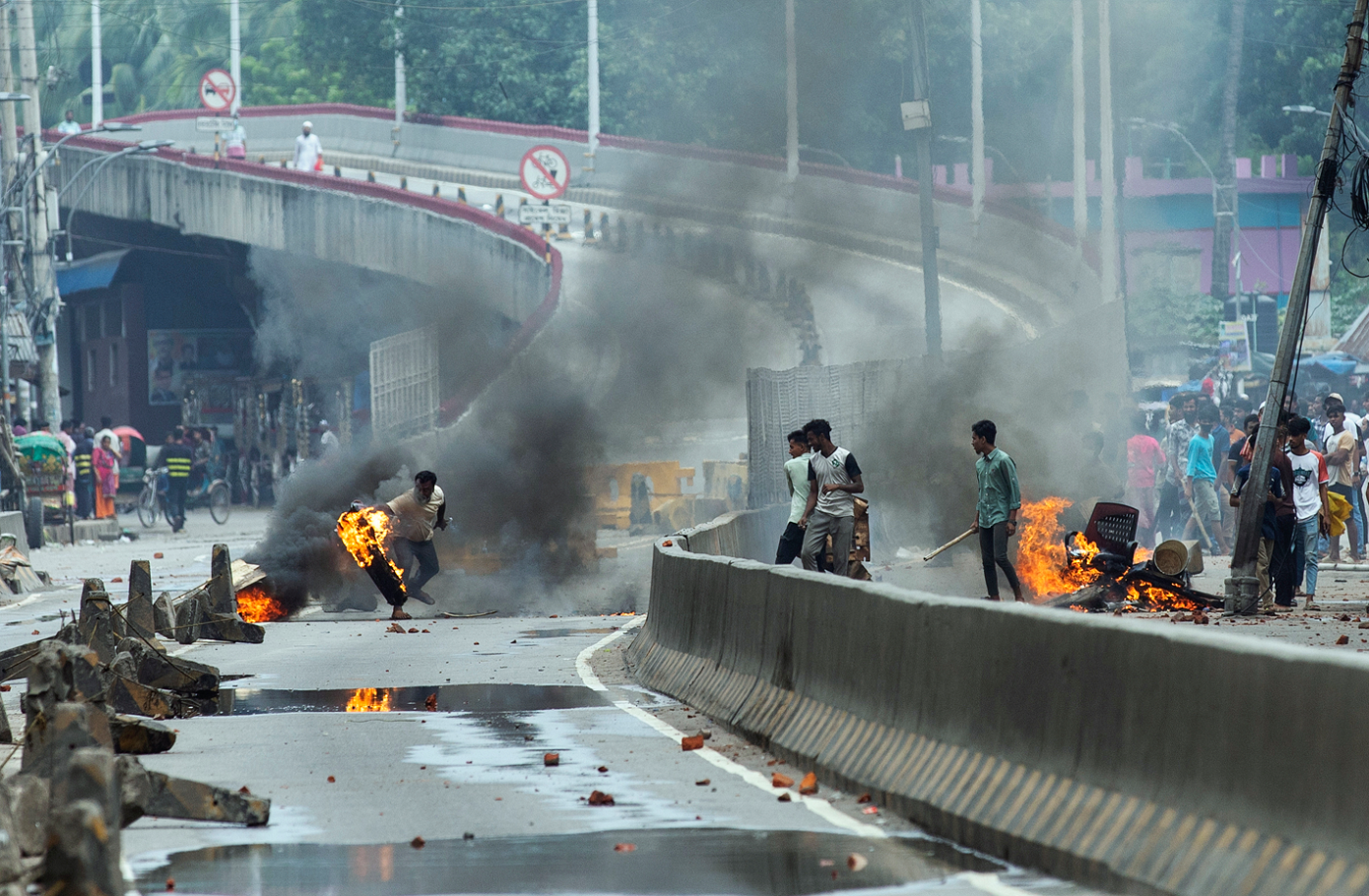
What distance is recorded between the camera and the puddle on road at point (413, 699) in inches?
417

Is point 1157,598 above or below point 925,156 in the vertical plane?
below

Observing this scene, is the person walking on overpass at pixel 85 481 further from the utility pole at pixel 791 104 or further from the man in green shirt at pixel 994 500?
the man in green shirt at pixel 994 500

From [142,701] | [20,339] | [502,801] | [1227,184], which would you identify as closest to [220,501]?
[20,339]

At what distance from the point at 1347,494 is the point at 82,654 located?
14985 millimetres

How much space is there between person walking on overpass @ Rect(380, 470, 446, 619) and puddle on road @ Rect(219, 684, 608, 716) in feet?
21.0

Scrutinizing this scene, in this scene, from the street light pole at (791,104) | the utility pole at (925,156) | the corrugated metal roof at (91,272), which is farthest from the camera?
the corrugated metal roof at (91,272)

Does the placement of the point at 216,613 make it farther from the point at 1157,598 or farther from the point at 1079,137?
the point at 1079,137

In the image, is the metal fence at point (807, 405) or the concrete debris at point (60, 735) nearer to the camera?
the concrete debris at point (60, 735)

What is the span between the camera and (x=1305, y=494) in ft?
50.5

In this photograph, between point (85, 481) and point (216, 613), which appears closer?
point (216, 613)

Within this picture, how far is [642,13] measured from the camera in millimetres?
60375

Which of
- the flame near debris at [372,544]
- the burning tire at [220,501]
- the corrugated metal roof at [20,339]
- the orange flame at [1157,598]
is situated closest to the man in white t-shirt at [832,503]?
the orange flame at [1157,598]

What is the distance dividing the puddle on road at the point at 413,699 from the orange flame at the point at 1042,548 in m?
7.63

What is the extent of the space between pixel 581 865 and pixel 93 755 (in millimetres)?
1850
